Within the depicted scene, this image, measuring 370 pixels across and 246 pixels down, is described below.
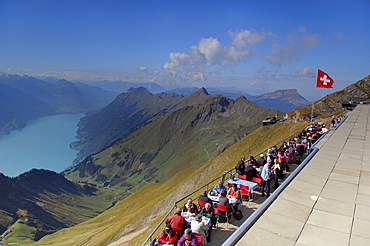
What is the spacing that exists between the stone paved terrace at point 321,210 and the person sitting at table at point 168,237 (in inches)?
120

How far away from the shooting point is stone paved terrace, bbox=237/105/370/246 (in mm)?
9171

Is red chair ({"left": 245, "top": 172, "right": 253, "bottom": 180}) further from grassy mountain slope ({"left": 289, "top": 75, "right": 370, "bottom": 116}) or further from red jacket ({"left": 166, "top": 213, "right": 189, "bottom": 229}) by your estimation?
grassy mountain slope ({"left": 289, "top": 75, "right": 370, "bottom": 116})

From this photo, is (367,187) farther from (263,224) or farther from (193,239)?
(193,239)

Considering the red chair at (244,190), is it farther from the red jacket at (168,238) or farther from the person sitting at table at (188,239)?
the red jacket at (168,238)

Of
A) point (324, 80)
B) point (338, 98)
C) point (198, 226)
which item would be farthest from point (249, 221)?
point (338, 98)

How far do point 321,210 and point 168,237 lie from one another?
7.76 meters

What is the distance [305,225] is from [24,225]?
21884cm

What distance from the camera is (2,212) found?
188 meters

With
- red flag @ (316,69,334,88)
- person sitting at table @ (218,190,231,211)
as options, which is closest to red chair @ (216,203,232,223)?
person sitting at table @ (218,190,231,211)

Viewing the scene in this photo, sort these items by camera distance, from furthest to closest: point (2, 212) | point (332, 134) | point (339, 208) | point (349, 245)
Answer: point (2, 212), point (332, 134), point (339, 208), point (349, 245)

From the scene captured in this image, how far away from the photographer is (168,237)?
1030 centimetres

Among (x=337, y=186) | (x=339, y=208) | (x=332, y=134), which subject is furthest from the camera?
(x=332, y=134)

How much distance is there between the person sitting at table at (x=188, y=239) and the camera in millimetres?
9323

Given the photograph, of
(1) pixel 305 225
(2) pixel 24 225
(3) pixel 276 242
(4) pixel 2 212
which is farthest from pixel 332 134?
(4) pixel 2 212
